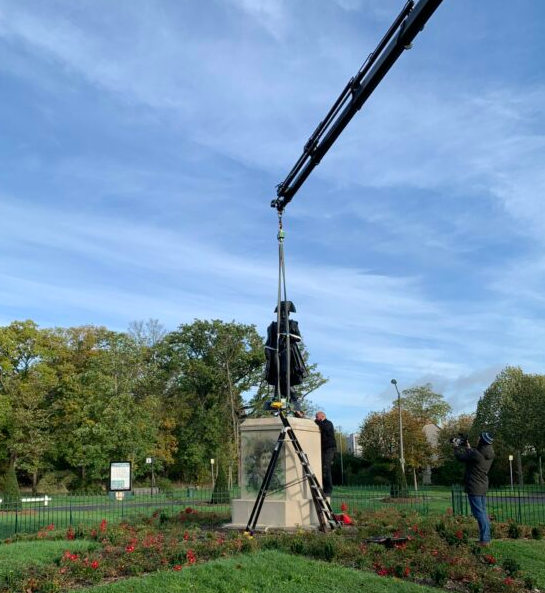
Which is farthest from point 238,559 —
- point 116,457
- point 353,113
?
point 116,457

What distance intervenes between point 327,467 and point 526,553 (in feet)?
17.2

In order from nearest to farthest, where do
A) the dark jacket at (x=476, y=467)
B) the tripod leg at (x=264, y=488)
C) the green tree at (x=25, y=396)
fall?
the dark jacket at (x=476, y=467)
the tripod leg at (x=264, y=488)
the green tree at (x=25, y=396)

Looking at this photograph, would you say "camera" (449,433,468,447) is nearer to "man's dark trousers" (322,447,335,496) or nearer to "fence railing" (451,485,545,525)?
"fence railing" (451,485,545,525)

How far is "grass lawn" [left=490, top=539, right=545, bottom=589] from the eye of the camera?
8600 mm

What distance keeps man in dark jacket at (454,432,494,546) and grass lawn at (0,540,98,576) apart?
5.83 metres

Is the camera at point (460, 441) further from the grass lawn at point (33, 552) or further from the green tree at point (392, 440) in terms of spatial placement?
the green tree at point (392, 440)

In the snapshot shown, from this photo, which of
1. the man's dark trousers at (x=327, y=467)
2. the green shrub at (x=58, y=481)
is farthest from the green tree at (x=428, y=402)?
the man's dark trousers at (x=327, y=467)

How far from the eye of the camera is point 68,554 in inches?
325

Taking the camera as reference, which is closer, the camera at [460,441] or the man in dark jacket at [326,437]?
the camera at [460,441]

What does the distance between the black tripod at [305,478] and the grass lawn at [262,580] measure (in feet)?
8.45

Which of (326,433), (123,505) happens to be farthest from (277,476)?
(123,505)

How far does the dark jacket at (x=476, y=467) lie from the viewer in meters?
10.3

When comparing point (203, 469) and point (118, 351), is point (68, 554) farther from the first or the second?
point (203, 469)

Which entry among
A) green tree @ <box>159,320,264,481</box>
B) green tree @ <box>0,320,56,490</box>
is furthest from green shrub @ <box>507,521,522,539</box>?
green tree @ <box>159,320,264,481</box>
